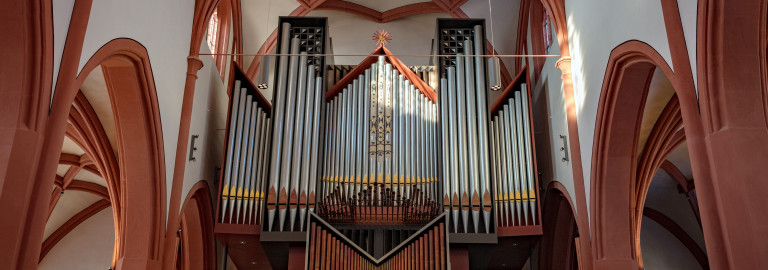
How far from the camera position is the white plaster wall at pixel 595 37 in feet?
26.5

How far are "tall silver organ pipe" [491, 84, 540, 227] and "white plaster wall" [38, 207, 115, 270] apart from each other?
11192mm

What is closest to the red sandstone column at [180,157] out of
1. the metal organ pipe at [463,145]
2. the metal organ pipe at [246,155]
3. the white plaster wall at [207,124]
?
the white plaster wall at [207,124]

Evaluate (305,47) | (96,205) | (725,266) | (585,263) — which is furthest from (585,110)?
(96,205)

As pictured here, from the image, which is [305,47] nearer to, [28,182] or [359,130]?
[359,130]

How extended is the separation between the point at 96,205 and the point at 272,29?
6.77 meters

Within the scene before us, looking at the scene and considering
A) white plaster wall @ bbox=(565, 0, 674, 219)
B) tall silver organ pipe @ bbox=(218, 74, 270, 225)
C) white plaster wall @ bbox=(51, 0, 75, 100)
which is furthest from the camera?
tall silver organ pipe @ bbox=(218, 74, 270, 225)

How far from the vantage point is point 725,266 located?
643 centimetres

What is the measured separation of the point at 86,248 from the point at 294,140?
9.10 m

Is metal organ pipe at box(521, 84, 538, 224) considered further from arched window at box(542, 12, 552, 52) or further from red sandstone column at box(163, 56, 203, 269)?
red sandstone column at box(163, 56, 203, 269)

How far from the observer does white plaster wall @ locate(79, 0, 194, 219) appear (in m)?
8.29

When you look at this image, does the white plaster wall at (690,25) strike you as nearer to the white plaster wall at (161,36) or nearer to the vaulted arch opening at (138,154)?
the white plaster wall at (161,36)

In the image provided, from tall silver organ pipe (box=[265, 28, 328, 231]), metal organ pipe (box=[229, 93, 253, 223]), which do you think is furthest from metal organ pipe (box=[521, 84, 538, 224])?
metal organ pipe (box=[229, 93, 253, 223])

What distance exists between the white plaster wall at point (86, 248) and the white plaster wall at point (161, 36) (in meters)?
8.91

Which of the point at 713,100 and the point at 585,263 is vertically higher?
the point at 713,100
